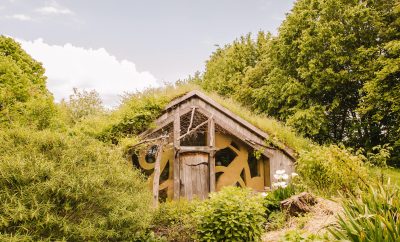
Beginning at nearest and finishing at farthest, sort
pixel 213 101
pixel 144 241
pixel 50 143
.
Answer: pixel 50 143, pixel 144 241, pixel 213 101

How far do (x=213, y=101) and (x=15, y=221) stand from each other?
9.29 metres

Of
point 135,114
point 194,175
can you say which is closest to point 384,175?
point 194,175

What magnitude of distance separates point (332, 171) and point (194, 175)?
5.22 m

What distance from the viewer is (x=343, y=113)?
20.7 meters

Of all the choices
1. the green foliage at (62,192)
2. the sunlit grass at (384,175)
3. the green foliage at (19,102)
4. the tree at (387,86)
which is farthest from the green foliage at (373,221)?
the tree at (387,86)

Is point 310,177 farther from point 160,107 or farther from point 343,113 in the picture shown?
point 343,113

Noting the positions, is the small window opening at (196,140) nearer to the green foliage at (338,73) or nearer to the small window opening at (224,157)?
the small window opening at (224,157)

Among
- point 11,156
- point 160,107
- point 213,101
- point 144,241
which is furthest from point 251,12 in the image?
point 11,156

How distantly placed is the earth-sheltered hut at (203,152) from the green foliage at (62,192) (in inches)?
220

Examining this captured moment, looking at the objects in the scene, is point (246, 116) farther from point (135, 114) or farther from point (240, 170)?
point (135, 114)

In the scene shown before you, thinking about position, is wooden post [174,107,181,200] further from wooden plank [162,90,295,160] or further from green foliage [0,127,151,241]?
green foliage [0,127,151,241]

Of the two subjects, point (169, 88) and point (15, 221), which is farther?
point (169, 88)

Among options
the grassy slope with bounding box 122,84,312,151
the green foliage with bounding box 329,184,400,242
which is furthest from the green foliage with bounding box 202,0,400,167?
the green foliage with bounding box 329,184,400,242

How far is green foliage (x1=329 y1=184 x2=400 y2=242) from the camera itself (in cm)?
441
